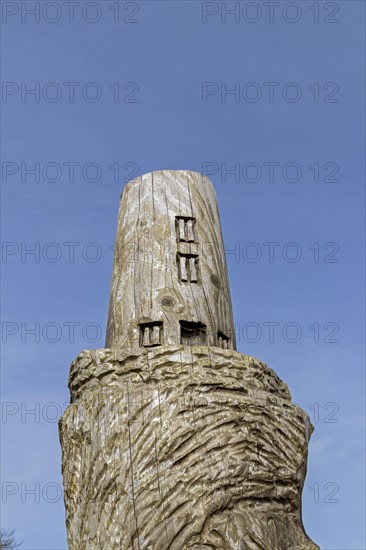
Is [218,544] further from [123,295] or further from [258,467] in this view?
[123,295]

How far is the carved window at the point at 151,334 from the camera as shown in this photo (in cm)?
497

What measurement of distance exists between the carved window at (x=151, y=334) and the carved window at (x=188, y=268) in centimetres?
32

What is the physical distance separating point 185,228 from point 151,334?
73 cm

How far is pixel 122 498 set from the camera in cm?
436

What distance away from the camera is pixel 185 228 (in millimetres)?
5340

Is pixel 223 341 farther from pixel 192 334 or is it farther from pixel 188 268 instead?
pixel 188 268

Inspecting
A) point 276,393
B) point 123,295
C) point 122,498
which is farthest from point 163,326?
point 122,498

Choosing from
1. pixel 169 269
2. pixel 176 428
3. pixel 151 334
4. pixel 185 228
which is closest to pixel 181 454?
pixel 176 428

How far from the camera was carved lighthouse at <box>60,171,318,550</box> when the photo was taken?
14.2ft

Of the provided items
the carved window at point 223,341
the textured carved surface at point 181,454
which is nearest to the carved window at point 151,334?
the textured carved surface at point 181,454

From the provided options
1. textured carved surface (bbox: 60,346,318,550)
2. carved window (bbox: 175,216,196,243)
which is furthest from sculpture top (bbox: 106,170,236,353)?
textured carved surface (bbox: 60,346,318,550)

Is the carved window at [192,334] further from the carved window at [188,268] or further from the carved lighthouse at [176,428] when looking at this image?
the carved window at [188,268]

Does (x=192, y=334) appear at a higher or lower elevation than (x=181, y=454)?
higher

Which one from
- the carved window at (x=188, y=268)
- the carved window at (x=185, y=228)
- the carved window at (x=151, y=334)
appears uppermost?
the carved window at (x=185, y=228)
